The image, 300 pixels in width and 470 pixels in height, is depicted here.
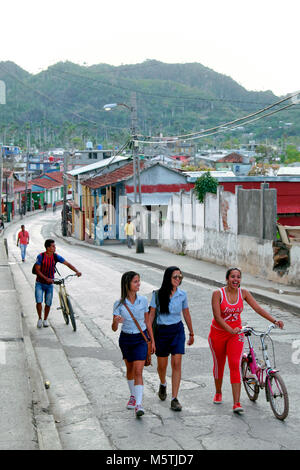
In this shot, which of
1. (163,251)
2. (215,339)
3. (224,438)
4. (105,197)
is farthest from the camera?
(105,197)

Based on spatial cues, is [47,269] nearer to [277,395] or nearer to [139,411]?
[139,411]

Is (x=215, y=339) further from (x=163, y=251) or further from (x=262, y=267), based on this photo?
(x=163, y=251)

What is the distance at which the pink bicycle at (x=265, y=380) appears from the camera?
701 cm

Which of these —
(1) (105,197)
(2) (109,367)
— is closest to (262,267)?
(2) (109,367)

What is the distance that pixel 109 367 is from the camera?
9.79 metres

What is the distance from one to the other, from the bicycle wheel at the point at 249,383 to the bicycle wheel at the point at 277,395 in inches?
16.2

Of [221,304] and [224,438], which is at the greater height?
[221,304]

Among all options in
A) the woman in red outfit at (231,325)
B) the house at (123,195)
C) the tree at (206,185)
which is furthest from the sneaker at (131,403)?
the house at (123,195)

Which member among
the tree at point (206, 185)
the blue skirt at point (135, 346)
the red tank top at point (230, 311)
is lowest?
the blue skirt at point (135, 346)

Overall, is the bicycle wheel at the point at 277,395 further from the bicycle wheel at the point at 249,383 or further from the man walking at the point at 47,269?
the man walking at the point at 47,269

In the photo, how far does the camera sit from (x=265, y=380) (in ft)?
24.2

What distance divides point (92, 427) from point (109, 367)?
8.96ft

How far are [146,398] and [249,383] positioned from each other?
1267 millimetres
